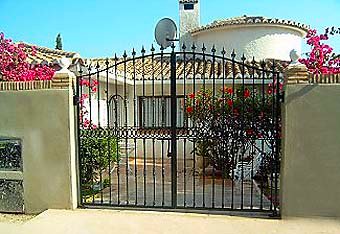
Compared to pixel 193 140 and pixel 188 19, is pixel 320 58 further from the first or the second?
pixel 188 19

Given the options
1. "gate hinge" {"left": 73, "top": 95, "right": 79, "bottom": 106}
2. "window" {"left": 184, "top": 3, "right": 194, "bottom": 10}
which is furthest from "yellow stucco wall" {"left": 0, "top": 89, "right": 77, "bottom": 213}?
"window" {"left": 184, "top": 3, "right": 194, "bottom": 10}

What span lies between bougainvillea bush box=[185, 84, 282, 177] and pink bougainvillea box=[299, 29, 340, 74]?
112 cm

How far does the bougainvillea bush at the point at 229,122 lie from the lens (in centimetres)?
946

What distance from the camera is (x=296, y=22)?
67.1ft

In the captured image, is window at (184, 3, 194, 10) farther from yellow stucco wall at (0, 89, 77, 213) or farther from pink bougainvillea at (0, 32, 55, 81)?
yellow stucco wall at (0, 89, 77, 213)

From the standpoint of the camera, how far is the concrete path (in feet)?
21.6

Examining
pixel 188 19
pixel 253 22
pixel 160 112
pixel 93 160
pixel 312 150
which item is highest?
pixel 188 19

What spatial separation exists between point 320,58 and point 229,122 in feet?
10.4

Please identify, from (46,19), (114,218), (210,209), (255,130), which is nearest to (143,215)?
(114,218)

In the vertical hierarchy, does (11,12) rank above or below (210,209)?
above

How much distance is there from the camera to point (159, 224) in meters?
6.91

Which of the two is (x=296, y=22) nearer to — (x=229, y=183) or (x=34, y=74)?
(x=229, y=183)

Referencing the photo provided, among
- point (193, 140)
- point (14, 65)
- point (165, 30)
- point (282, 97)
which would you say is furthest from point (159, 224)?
point (165, 30)

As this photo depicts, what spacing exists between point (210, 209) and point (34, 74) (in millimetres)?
5704
